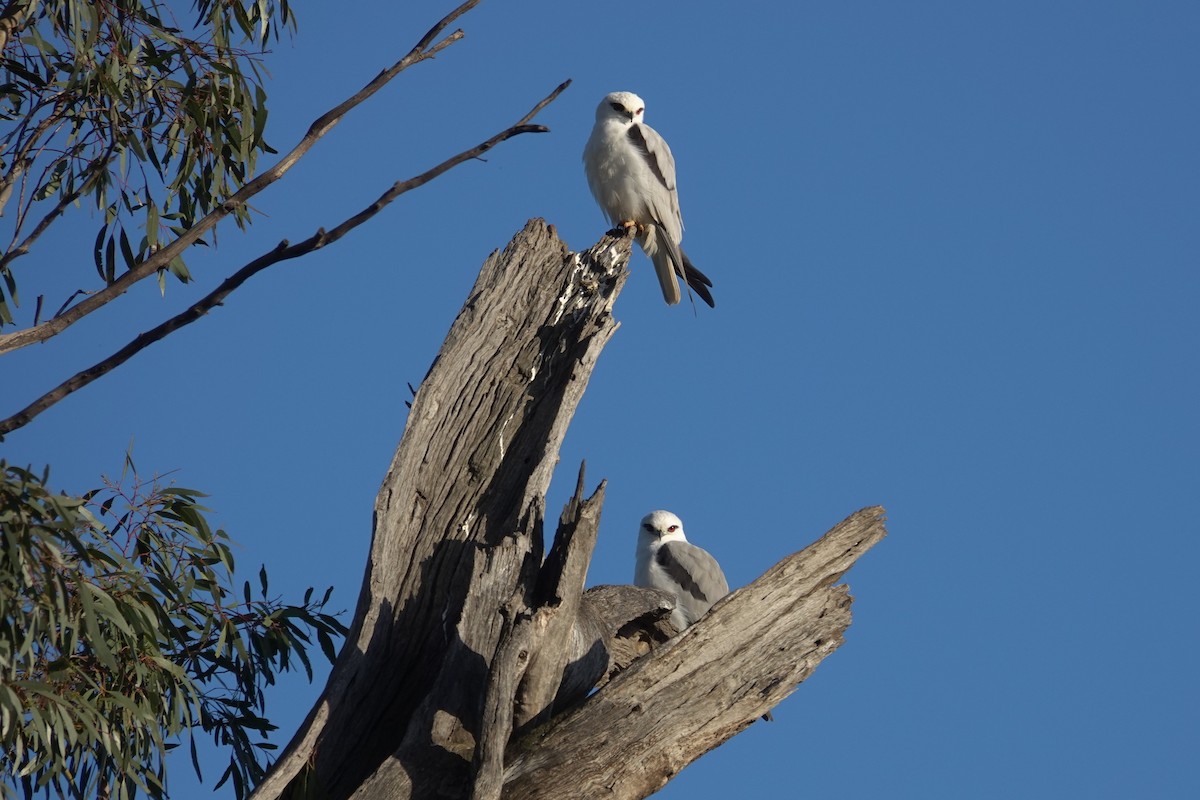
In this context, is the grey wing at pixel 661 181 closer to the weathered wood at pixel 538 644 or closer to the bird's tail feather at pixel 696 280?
the bird's tail feather at pixel 696 280

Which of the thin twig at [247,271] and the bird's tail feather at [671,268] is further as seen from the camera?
the bird's tail feather at [671,268]

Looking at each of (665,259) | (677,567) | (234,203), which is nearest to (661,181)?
(665,259)

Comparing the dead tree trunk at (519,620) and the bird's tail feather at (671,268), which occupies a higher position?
the bird's tail feather at (671,268)

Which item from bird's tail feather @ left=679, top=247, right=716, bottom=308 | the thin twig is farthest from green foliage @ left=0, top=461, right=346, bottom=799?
bird's tail feather @ left=679, top=247, right=716, bottom=308

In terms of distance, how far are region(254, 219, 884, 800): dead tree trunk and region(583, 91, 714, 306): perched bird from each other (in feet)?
7.18

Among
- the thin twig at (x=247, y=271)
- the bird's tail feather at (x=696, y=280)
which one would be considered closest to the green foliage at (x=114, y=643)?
the thin twig at (x=247, y=271)

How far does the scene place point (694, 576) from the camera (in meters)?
6.52

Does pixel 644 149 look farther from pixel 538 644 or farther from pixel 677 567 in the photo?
pixel 538 644

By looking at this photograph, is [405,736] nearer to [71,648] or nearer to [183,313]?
[71,648]

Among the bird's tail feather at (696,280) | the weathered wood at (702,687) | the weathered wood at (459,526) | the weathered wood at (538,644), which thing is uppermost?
the bird's tail feather at (696,280)

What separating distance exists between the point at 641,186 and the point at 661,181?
0.51 feet

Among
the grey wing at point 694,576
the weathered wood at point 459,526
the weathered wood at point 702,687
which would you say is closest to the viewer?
the weathered wood at point 702,687

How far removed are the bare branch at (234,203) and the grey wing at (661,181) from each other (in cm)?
369

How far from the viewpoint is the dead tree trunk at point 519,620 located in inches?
165
